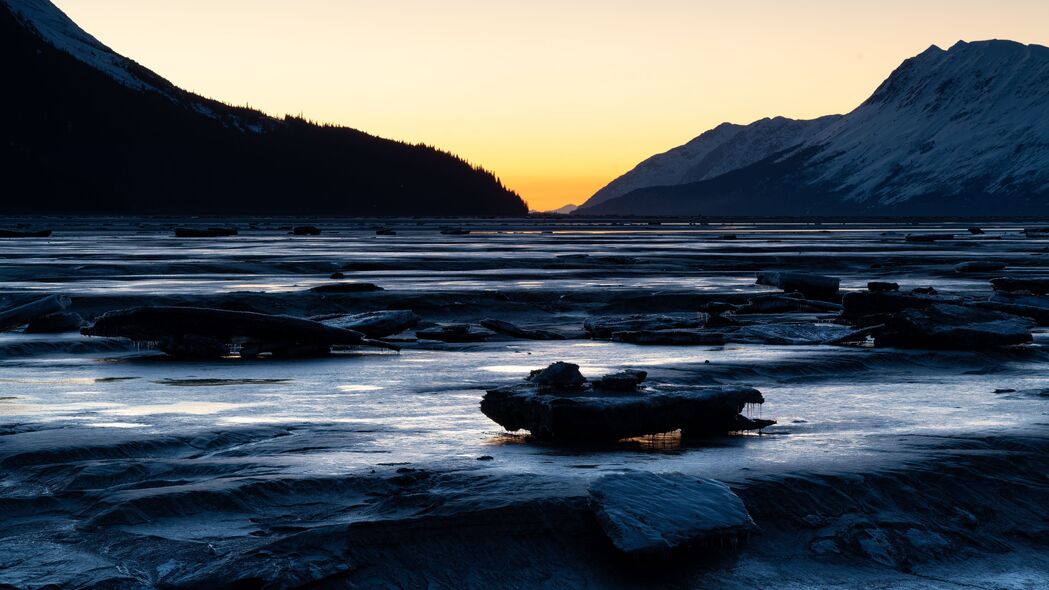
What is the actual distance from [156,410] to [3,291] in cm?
1293

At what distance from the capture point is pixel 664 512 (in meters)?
5.22

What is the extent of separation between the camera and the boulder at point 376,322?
13.5 metres

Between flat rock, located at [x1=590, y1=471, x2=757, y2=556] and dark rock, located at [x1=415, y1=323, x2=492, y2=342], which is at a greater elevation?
flat rock, located at [x1=590, y1=471, x2=757, y2=556]

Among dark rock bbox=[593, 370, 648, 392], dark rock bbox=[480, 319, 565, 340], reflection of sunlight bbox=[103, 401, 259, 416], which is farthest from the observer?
dark rock bbox=[480, 319, 565, 340]

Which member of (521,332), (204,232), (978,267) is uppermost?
(521,332)

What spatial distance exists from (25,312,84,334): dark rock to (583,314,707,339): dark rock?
5999 mm

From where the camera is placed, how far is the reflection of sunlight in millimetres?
8328

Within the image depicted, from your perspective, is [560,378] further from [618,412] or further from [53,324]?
[53,324]

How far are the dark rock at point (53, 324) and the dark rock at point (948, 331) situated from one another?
9.03m

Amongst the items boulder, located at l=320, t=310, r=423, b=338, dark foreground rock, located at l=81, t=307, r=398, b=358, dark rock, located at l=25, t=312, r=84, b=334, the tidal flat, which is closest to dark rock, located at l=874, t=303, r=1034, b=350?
the tidal flat

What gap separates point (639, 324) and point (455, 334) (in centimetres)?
222

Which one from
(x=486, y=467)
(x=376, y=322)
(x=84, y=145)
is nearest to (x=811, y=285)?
(x=376, y=322)

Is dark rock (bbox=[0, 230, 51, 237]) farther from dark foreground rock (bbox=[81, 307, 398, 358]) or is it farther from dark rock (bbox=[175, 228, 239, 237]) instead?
dark foreground rock (bbox=[81, 307, 398, 358])

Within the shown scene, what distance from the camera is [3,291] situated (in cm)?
1989
